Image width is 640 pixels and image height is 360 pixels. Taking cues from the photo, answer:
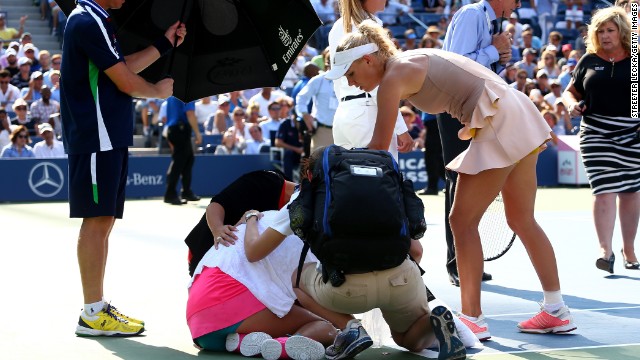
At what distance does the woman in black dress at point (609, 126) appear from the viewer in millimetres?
8062

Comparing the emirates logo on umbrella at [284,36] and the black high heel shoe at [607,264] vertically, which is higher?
the emirates logo on umbrella at [284,36]

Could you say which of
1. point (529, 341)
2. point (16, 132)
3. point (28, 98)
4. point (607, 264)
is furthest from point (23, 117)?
point (529, 341)

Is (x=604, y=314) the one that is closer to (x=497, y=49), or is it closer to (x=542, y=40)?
(x=497, y=49)

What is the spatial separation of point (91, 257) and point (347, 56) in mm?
1739

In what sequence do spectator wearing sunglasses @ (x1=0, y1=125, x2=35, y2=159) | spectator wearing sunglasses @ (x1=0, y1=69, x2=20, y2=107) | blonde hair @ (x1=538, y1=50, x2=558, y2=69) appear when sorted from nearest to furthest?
spectator wearing sunglasses @ (x1=0, y1=125, x2=35, y2=159), spectator wearing sunglasses @ (x1=0, y1=69, x2=20, y2=107), blonde hair @ (x1=538, y1=50, x2=558, y2=69)

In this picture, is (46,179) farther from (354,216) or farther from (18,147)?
(354,216)

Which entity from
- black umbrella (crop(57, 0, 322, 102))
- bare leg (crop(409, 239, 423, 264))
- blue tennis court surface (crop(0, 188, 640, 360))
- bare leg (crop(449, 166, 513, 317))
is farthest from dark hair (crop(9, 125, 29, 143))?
bare leg (crop(449, 166, 513, 317))

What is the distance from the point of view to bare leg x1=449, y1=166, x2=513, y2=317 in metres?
5.75

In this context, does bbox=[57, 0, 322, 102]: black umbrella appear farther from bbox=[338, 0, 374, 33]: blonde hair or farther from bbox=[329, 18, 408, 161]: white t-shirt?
Result: bbox=[338, 0, 374, 33]: blonde hair

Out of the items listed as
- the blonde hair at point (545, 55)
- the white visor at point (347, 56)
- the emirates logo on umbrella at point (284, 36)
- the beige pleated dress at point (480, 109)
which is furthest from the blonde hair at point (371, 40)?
the blonde hair at point (545, 55)

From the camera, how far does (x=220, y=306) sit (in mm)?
5324

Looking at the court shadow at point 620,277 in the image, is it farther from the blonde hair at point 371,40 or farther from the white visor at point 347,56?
the white visor at point 347,56

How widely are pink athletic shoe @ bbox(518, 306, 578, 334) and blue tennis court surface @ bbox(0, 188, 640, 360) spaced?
0.05m

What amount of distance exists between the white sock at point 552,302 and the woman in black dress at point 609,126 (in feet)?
7.14
